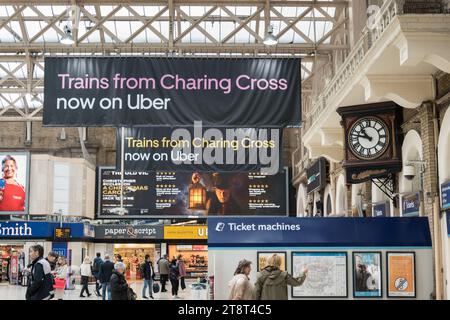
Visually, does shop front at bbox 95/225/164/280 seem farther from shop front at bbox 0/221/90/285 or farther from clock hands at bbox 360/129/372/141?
clock hands at bbox 360/129/372/141

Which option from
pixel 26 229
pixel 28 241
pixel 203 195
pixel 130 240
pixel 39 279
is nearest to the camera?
pixel 39 279

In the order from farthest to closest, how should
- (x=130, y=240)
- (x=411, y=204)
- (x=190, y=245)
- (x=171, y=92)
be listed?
(x=190, y=245) → (x=130, y=240) → (x=411, y=204) → (x=171, y=92)

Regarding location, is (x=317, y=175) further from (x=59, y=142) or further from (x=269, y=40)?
(x=59, y=142)

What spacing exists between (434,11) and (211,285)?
19.5ft

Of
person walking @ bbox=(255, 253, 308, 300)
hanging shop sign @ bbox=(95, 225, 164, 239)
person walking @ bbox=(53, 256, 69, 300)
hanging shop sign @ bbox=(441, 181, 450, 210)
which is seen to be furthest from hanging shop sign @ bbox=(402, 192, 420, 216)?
hanging shop sign @ bbox=(95, 225, 164, 239)

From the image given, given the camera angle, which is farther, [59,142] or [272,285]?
[59,142]

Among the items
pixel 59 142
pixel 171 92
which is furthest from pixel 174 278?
pixel 59 142

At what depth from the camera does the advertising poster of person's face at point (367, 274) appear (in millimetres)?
11680

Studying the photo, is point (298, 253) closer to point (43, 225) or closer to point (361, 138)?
point (361, 138)

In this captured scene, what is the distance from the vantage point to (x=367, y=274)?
1174 centimetres

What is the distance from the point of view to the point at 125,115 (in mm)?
13195

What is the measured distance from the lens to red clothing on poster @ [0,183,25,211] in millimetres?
33906

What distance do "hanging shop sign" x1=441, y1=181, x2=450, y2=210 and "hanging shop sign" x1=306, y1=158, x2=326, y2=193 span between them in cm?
1262

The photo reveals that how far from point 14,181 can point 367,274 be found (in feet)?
84.9
